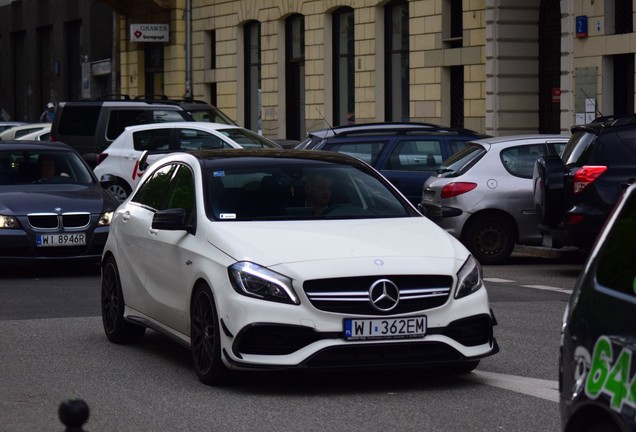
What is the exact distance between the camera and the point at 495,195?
18031 mm

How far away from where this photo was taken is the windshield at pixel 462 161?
18172mm

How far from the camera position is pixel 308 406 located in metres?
8.42

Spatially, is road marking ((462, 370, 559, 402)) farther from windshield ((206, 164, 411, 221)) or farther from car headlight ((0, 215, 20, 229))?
car headlight ((0, 215, 20, 229))

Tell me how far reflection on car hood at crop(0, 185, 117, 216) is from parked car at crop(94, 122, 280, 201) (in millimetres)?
7068

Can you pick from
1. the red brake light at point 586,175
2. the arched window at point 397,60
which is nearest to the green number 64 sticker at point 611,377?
the red brake light at point 586,175

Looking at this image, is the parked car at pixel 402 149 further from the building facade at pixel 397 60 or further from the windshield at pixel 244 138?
the building facade at pixel 397 60

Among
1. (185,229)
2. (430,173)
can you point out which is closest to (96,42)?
(430,173)

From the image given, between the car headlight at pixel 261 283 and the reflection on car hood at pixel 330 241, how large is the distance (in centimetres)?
7

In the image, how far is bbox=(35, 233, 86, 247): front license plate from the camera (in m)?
16.3

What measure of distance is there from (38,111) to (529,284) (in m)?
48.8

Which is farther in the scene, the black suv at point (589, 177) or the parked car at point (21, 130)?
the parked car at point (21, 130)

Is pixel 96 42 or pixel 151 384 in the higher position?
pixel 96 42

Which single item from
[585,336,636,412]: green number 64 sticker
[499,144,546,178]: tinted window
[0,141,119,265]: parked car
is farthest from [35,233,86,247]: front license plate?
[585,336,636,412]: green number 64 sticker

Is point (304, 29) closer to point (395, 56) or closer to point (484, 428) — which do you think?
point (395, 56)
